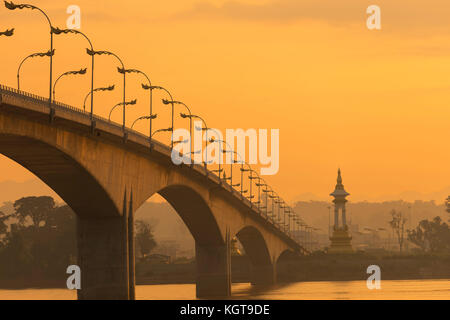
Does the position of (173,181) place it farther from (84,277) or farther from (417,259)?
(417,259)

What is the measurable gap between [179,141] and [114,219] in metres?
21.5

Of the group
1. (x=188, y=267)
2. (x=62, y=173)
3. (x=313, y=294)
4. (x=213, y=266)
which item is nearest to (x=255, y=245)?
(x=188, y=267)

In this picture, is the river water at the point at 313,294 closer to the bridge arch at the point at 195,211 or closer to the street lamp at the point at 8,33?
the bridge arch at the point at 195,211

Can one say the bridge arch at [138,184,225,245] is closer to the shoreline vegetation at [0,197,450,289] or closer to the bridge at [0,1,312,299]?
the bridge at [0,1,312,299]

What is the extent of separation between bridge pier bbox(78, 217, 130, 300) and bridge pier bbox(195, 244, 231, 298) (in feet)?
139

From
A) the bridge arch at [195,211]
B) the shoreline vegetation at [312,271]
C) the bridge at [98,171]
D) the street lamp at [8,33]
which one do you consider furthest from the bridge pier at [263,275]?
the street lamp at [8,33]

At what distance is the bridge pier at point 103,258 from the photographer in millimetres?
83750

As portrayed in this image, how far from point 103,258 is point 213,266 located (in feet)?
150

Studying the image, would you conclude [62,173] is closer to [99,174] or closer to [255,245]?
[99,174]

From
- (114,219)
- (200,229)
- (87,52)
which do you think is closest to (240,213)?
(200,229)

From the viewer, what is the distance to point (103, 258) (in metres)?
84.1

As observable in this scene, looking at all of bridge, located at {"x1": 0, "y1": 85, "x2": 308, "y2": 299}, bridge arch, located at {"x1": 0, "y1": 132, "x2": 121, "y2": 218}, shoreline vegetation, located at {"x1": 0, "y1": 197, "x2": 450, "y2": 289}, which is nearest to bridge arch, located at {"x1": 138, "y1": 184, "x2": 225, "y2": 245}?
bridge, located at {"x1": 0, "y1": 85, "x2": 308, "y2": 299}

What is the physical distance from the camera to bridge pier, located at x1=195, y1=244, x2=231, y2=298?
127 m
